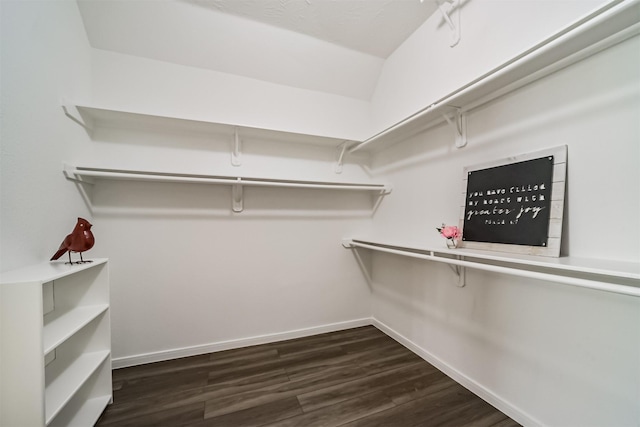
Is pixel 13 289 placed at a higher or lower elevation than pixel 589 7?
lower

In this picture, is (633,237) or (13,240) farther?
(13,240)

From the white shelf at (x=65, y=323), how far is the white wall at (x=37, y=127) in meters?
0.29

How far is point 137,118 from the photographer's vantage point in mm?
1579

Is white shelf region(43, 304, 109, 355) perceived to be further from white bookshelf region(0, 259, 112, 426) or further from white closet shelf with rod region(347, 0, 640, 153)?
white closet shelf with rod region(347, 0, 640, 153)

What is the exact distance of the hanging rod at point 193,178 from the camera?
141 cm

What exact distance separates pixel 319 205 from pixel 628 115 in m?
1.79

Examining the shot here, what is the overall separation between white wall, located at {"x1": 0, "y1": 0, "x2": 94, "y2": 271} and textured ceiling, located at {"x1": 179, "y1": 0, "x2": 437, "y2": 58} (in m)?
0.79

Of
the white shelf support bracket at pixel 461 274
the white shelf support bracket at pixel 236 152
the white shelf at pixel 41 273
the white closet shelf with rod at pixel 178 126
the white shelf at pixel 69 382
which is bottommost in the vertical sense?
the white shelf at pixel 69 382

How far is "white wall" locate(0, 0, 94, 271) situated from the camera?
0.98 metres

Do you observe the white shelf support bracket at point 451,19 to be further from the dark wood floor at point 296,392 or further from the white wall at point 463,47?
the dark wood floor at point 296,392

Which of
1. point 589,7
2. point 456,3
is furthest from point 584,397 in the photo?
point 456,3

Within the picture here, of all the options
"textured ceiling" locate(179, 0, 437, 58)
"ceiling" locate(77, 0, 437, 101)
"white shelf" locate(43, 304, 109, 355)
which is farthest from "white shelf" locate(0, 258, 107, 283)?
"textured ceiling" locate(179, 0, 437, 58)

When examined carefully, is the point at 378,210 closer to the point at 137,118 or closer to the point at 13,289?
the point at 137,118

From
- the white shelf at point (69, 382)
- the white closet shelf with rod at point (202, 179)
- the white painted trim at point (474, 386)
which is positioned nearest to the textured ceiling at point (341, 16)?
the white closet shelf with rod at point (202, 179)
